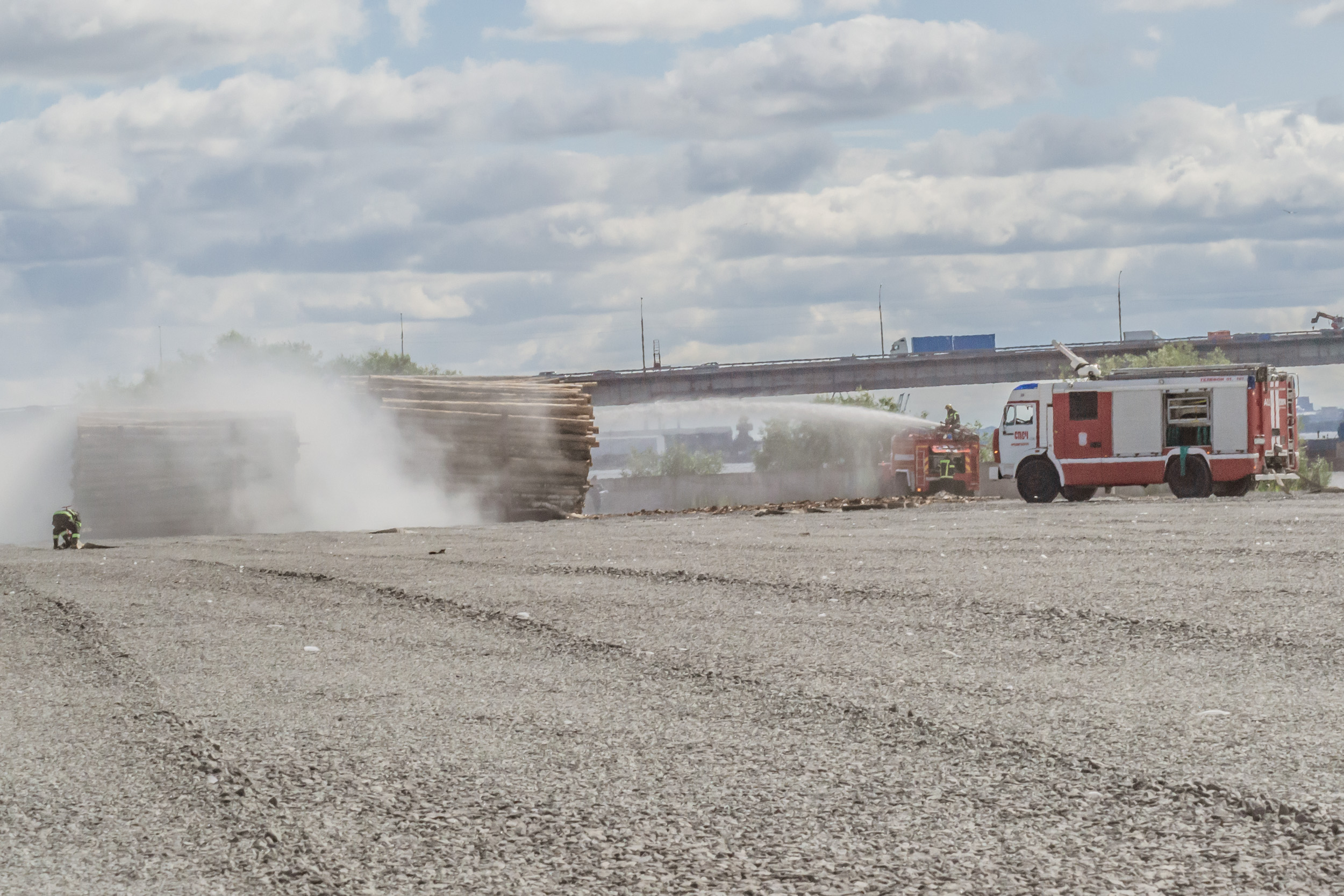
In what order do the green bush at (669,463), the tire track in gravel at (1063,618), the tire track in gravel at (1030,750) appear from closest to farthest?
the tire track in gravel at (1030,750)
the tire track in gravel at (1063,618)
the green bush at (669,463)

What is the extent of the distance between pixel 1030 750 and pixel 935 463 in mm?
38531

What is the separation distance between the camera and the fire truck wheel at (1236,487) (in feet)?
99.9

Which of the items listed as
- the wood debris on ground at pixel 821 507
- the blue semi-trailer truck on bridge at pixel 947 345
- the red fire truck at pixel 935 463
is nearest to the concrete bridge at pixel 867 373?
the blue semi-trailer truck on bridge at pixel 947 345

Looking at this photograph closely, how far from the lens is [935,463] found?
44.6 meters

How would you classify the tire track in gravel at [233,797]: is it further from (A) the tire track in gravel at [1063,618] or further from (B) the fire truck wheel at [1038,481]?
(B) the fire truck wheel at [1038,481]

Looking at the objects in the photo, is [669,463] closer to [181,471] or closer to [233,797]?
[181,471]

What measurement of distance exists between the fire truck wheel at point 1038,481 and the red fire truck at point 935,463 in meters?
12.4

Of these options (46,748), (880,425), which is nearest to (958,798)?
(46,748)

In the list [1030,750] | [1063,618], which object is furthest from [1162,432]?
[1030,750]

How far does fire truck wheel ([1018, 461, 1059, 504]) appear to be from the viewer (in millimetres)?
31750

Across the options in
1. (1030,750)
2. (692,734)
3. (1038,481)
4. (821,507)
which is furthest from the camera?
(1038,481)

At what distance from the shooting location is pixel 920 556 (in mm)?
17031

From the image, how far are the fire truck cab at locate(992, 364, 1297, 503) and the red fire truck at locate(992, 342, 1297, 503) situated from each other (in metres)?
0.02

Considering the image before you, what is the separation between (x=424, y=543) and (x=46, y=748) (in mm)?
14895
